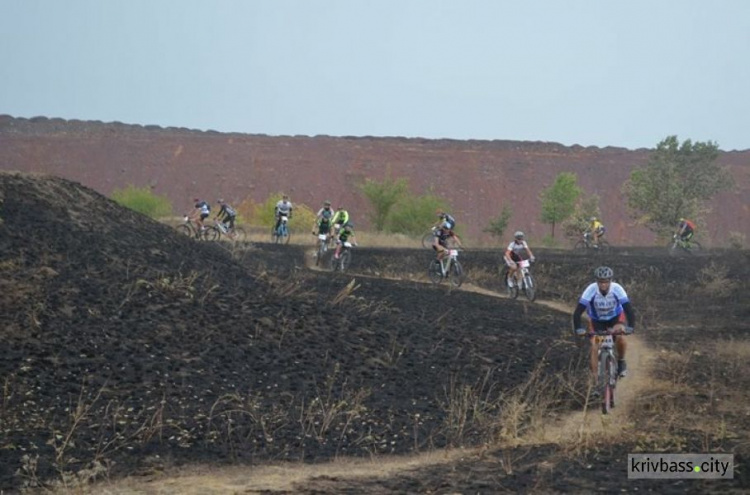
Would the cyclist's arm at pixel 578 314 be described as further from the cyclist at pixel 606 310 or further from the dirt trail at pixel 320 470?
the dirt trail at pixel 320 470

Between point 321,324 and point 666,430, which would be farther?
point 321,324

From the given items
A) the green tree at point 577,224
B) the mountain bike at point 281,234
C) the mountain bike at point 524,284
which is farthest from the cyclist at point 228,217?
the green tree at point 577,224

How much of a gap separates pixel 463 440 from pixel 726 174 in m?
61.6

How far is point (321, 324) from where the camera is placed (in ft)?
55.0

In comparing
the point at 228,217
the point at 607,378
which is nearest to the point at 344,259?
the point at 228,217

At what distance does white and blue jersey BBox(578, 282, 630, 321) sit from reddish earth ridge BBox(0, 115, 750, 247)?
300 feet

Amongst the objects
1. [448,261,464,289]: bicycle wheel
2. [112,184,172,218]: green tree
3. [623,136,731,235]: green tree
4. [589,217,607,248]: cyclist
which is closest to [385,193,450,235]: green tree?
[623,136,731,235]: green tree

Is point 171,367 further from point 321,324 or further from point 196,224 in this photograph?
point 196,224

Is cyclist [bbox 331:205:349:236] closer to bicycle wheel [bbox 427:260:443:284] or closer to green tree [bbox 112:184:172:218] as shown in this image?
bicycle wheel [bbox 427:260:443:284]

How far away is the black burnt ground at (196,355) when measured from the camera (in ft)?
35.8

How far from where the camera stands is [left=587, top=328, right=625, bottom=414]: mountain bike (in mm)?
13000

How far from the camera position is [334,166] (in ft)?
386

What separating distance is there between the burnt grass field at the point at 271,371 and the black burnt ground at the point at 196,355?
4cm

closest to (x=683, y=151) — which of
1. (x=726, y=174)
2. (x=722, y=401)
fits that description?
(x=726, y=174)
